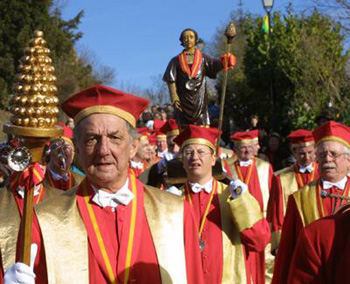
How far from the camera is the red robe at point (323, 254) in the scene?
9.07 ft

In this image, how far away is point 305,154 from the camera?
8406 mm

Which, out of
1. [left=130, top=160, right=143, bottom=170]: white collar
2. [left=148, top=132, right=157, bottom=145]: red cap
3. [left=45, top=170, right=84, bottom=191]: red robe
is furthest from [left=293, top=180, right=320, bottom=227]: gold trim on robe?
[left=148, top=132, right=157, bottom=145]: red cap

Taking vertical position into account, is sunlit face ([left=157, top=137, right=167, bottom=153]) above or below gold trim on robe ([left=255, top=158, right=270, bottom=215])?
above

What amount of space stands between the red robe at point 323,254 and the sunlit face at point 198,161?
254 cm

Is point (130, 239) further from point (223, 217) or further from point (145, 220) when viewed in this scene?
point (223, 217)

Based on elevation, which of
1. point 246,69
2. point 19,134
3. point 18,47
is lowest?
point 19,134

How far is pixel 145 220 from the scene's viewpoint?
11.0ft

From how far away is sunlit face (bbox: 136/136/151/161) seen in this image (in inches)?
384

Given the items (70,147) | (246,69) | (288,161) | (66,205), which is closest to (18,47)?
(246,69)

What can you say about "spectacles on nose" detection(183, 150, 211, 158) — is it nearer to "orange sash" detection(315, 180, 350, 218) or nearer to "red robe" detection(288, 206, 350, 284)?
"orange sash" detection(315, 180, 350, 218)

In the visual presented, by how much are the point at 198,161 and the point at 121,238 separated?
2.29m

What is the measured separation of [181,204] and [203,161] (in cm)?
199

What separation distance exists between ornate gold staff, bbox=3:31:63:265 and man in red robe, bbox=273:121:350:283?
10.0ft

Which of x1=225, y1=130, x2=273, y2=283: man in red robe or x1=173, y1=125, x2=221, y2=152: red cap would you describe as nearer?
x1=173, y1=125, x2=221, y2=152: red cap
